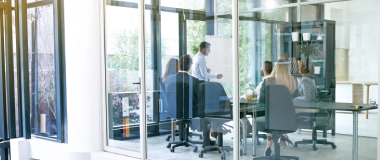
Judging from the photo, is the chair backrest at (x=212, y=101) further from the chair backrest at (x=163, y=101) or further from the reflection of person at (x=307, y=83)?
the reflection of person at (x=307, y=83)

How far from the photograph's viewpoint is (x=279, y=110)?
3.96m

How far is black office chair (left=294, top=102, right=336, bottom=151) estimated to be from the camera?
3609mm

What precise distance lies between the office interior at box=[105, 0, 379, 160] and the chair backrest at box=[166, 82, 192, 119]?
55 millimetres

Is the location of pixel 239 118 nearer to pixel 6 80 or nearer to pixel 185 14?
pixel 185 14

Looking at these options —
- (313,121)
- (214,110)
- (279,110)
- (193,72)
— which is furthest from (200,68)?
(313,121)

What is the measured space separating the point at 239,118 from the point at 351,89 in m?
1.26

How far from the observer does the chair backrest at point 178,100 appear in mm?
4832

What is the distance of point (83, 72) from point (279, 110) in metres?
3.21

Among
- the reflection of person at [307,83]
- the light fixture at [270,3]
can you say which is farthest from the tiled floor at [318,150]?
the light fixture at [270,3]

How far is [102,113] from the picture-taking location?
5961 millimetres

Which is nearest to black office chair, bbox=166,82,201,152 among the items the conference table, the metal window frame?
the conference table

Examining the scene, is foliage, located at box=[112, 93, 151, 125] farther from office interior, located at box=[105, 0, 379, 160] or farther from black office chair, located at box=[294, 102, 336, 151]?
black office chair, located at box=[294, 102, 336, 151]

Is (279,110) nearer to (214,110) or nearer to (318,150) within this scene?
(318,150)

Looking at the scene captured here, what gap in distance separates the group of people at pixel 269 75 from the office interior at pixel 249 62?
0.8 inches
